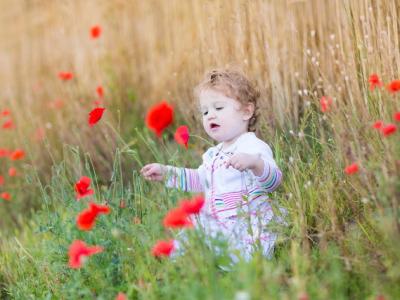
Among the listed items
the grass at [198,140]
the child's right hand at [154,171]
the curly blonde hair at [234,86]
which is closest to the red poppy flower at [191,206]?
the grass at [198,140]

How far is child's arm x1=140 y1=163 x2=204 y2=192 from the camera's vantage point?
2.70 meters

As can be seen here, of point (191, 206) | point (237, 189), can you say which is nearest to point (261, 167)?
point (237, 189)

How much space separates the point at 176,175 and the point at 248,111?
400 millimetres

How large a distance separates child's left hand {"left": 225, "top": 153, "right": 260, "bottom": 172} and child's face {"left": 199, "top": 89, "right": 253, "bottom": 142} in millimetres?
283

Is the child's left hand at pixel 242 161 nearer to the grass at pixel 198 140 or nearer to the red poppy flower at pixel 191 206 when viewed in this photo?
the grass at pixel 198 140

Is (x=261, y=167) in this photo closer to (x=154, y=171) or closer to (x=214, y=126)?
(x=214, y=126)

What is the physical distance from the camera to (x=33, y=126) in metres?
4.92

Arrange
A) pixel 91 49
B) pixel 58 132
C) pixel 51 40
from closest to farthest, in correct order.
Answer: pixel 58 132 < pixel 91 49 < pixel 51 40

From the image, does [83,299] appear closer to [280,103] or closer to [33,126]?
[280,103]

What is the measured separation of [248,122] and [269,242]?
55 centimetres

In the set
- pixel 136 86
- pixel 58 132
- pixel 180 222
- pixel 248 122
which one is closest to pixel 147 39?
pixel 136 86

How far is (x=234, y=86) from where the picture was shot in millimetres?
2770

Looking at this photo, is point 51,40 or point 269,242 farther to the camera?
point 51,40

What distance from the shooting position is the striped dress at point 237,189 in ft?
8.27
